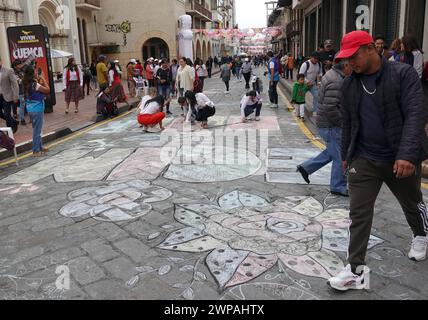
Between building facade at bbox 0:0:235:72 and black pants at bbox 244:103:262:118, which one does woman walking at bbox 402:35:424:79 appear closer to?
black pants at bbox 244:103:262:118

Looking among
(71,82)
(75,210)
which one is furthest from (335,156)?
(71,82)

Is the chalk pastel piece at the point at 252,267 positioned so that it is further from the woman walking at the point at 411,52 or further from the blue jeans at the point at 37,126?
Answer: the woman walking at the point at 411,52

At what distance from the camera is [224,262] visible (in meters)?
3.47

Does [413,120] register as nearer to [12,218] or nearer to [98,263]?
[98,263]

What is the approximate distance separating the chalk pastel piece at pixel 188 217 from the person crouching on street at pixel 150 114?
17.1 ft

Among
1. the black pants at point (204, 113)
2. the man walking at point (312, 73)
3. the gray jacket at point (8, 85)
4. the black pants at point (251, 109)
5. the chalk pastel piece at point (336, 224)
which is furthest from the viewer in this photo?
the black pants at point (251, 109)

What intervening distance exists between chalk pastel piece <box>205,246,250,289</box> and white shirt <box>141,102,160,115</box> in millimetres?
6514

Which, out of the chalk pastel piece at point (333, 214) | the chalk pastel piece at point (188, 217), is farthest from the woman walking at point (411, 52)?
the chalk pastel piece at point (188, 217)

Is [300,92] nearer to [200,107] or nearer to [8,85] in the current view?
[200,107]

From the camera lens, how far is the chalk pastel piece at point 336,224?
4125mm

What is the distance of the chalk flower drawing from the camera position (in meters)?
3.38

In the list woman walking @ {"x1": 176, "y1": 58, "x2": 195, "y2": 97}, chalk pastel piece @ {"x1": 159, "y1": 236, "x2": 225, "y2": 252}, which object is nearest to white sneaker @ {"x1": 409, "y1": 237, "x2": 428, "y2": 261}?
chalk pastel piece @ {"x1": 159, "y1": 236, "x2": 225, "y2": 252}

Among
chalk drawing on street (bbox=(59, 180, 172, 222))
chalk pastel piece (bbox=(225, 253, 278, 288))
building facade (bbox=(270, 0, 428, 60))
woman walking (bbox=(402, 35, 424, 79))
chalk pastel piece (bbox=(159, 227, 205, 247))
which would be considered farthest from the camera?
building facade (bbox=(270, 0, 428, 60))
